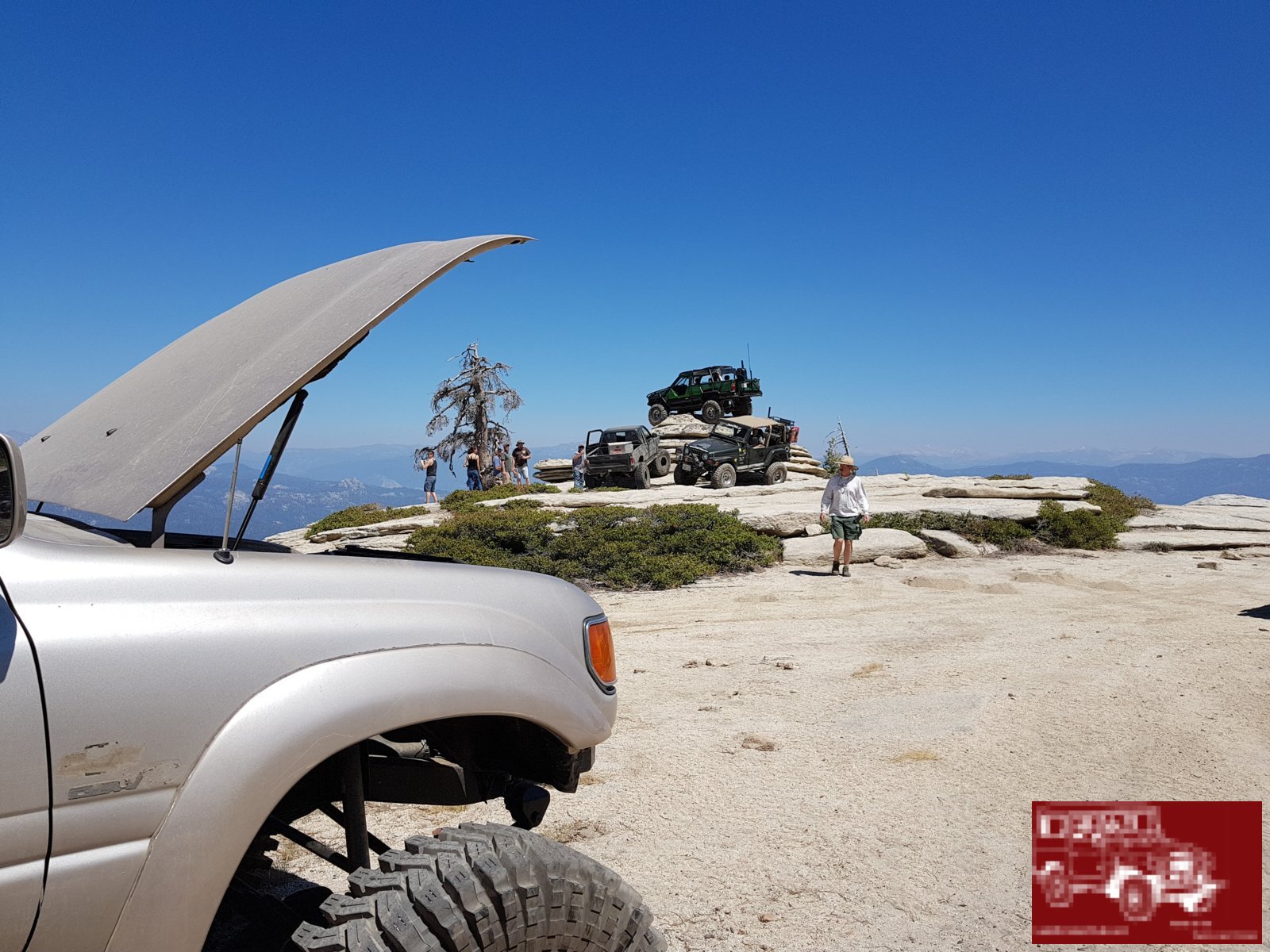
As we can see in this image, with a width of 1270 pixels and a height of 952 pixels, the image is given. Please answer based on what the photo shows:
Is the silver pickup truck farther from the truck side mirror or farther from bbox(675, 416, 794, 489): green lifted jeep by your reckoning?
bbox(675, 416, 794, 489): green lifted jeep

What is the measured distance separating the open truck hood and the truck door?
0.37 metres

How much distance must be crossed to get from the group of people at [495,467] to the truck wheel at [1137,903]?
1951 centimetres

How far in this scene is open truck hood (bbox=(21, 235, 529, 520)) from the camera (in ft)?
5.58

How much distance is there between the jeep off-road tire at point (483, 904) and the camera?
155 centimetres

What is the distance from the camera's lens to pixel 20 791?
4.23 feet

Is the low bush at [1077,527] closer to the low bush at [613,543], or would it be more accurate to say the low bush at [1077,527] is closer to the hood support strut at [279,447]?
the low bush at [613,543]

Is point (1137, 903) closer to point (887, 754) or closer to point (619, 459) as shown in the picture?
point (887, 754)

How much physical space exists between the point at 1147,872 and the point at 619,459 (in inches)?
821

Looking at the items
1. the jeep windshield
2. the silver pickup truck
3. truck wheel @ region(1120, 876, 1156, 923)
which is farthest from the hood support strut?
the jeep windshield

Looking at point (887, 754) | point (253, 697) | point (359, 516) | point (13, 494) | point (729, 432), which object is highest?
point (729, 432)

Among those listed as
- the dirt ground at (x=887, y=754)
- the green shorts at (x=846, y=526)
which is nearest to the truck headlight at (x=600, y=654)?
the dirt ground at (x=887, y=754)

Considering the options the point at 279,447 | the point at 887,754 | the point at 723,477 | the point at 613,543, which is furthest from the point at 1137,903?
the point at 723,477

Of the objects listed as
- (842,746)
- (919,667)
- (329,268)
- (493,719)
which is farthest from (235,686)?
(919,667)

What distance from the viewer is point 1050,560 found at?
44.4 ft
